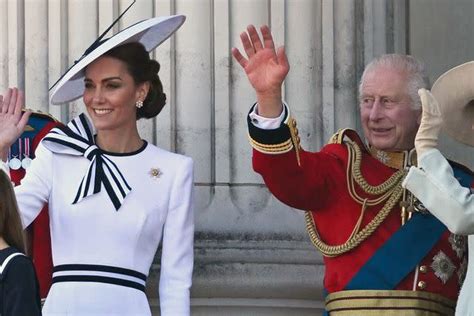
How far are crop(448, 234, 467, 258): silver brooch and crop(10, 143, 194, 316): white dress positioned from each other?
2.65ft

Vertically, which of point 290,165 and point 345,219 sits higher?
point 290,165

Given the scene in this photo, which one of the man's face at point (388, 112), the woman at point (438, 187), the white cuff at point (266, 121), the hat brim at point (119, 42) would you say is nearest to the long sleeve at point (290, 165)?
the white cuff at point (266, 121)

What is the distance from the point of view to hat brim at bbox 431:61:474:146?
7.71 meters

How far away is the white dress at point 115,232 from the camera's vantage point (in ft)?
25.4

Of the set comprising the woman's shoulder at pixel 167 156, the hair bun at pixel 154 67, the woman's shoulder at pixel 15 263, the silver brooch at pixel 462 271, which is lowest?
the silver brooch at pixel 462 271

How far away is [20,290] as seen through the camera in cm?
690

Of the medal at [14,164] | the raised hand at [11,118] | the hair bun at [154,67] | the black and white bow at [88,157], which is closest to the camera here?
the black and white bow at [88,157]

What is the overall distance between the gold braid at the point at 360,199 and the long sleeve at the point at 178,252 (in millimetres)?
393

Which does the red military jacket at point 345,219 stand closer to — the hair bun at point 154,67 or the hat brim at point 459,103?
the hat brim at point 459,103

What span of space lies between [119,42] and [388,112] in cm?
86

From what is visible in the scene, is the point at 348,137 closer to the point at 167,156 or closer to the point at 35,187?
the point at 167,156

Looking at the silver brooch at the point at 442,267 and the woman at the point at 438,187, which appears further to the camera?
the silver brooch at the point at 442,267

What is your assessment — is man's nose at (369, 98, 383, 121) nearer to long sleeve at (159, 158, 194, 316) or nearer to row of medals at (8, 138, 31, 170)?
long sleeve at (159, 158, 194, 316)

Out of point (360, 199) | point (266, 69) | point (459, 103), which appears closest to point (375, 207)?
point (360, 199)
